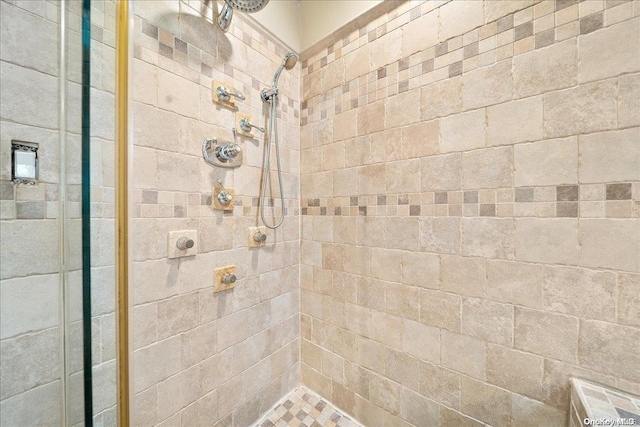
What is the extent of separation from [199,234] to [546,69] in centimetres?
144

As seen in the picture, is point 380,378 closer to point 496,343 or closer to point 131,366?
point 496,343

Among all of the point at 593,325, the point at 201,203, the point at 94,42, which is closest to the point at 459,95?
the point at 593,325

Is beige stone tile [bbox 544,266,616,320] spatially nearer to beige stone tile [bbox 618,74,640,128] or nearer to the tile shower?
the tile shower

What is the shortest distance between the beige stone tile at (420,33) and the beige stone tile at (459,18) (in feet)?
0.09

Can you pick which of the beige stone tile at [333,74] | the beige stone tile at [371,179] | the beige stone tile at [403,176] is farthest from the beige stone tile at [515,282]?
the beige stone tile at [333,74]

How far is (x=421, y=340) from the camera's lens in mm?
1101

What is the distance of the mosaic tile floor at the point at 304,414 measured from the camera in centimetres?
128

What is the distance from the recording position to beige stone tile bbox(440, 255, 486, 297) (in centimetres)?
96

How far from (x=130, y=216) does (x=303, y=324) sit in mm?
1125

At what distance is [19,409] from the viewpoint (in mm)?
670

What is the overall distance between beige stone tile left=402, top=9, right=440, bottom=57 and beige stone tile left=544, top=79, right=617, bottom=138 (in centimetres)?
52

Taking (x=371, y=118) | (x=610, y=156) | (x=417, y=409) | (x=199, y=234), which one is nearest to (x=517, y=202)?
(x=610, y=156)

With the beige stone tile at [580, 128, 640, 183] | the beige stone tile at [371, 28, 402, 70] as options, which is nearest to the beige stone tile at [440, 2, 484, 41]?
the beige stone tile at [371, 28, 402, 70]

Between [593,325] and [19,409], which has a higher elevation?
[593,325]
